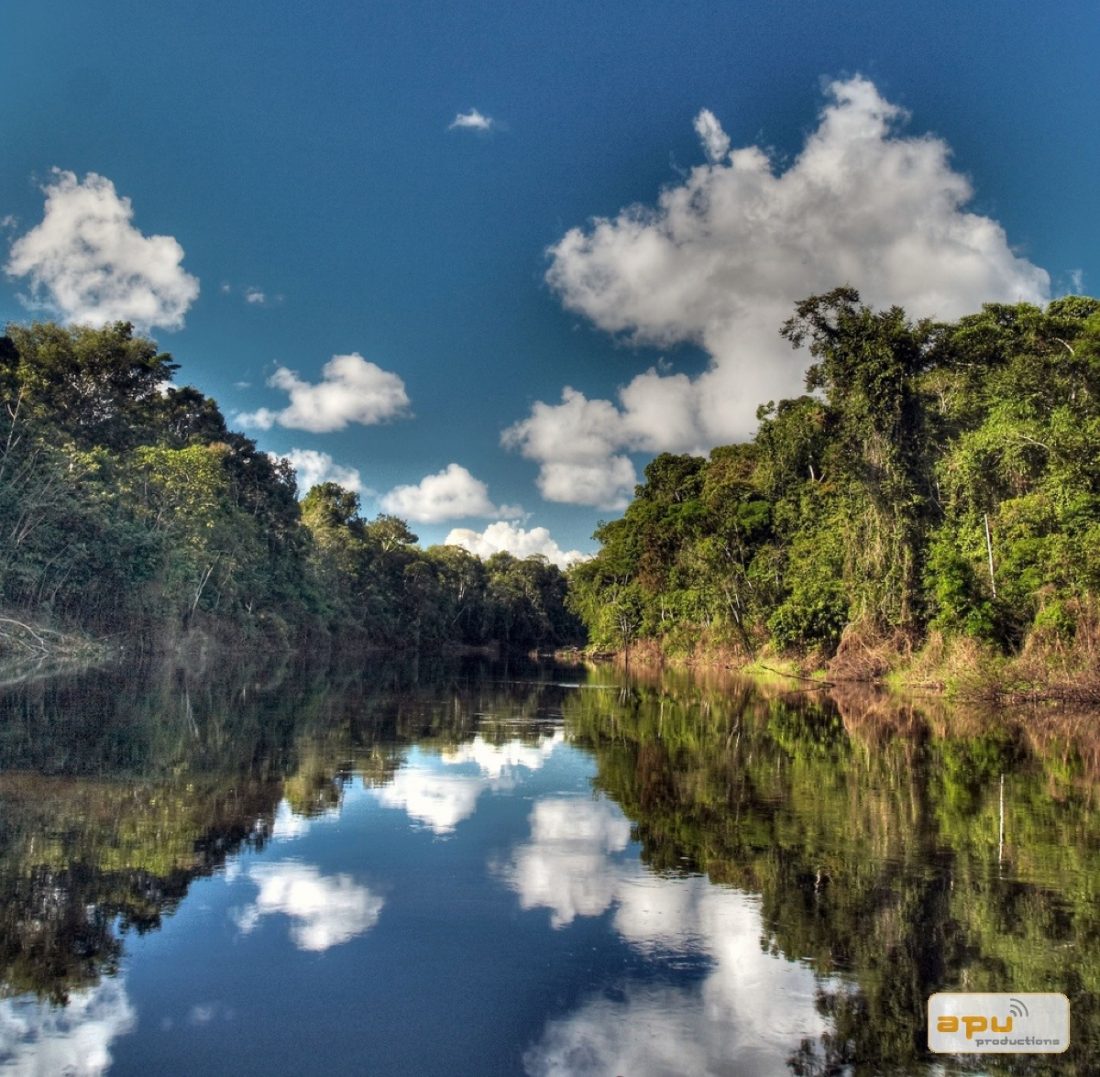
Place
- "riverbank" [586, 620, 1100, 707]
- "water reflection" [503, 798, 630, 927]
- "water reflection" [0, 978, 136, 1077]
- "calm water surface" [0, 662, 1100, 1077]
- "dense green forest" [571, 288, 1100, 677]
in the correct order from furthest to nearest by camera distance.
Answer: "dense green forest" [571, 288, 1100, 677] < "riverbank" [586, 620, 1100, 707] < "water reflection" [503, 798, 630, 927] < "calm water surface" [0, 662, 1100, 1077] < "water reflection" [0, 978, 136, 1077]

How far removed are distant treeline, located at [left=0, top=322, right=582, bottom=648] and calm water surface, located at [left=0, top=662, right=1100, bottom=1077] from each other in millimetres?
24934

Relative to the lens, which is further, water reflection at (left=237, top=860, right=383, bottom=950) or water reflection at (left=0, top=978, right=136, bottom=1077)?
water reflection at (left=237, top=860, right=383, bottom=950)

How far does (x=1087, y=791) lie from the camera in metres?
11.1

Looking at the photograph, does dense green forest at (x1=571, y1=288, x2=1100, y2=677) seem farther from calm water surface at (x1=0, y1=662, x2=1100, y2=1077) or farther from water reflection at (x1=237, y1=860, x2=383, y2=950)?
water reflection at (x1=237, y1=860, x2=383, y2=950)

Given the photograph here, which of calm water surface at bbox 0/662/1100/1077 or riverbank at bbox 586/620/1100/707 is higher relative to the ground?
riverbank at bbox 586/620/1100/707

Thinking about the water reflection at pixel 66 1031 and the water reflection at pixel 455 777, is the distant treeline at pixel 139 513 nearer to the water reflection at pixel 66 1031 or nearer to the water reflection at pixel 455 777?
the water reflection at pixel 455 777

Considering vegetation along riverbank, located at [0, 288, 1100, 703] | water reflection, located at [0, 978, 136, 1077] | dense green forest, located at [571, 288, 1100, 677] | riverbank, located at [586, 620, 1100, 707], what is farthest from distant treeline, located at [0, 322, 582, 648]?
water reflection, located at [0, 978, 136, 1077]

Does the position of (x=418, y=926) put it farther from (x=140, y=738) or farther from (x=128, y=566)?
(x=128, y=566)

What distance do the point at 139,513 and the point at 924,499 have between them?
36.4m

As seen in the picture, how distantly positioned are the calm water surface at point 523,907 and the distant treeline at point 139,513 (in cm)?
2493

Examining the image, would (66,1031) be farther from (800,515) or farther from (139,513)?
(800,515)

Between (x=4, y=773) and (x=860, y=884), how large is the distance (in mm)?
9649

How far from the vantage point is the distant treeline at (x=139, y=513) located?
34219 mm

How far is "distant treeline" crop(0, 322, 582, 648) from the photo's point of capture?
34.2 metres
